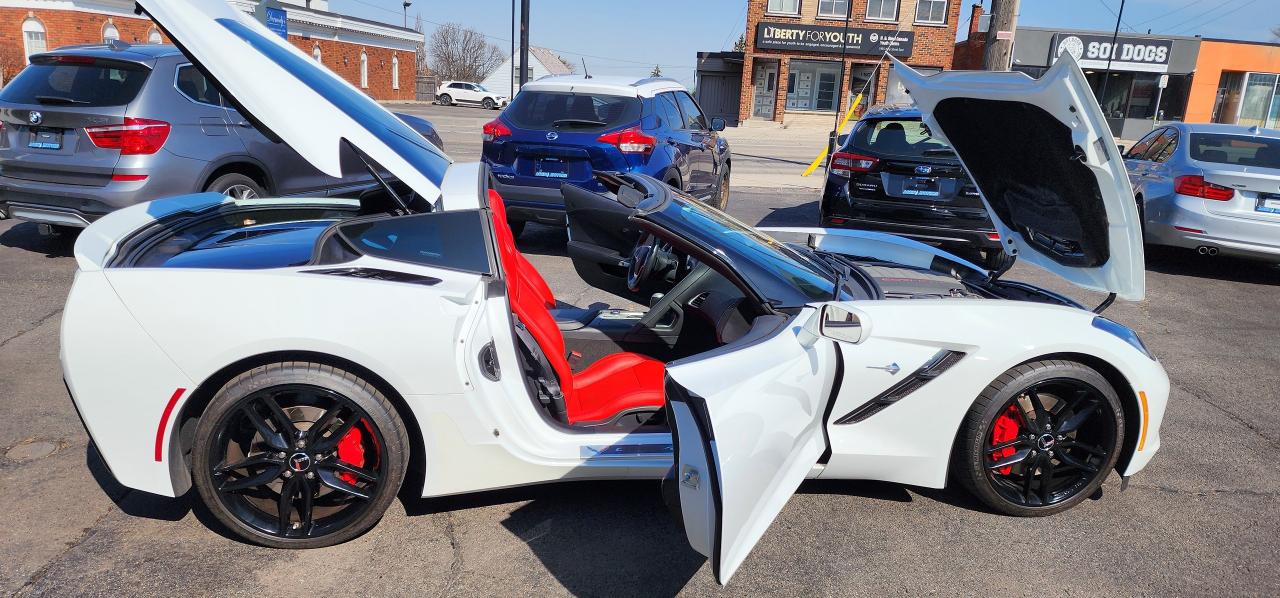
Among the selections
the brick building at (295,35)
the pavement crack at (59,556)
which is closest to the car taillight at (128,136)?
the pavement crack at (59,556)

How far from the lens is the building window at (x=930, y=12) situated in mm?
35188

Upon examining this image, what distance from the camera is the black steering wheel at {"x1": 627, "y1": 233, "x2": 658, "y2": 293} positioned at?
384 cm

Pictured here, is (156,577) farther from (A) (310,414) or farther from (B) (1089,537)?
(B) (1089,537)

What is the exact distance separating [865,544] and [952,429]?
55 centimetres

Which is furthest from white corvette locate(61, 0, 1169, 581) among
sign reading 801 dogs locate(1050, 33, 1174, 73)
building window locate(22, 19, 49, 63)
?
building window locate(22, 19, 49, 63)

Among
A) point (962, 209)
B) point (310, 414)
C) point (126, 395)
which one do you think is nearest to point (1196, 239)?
point (962, 209)

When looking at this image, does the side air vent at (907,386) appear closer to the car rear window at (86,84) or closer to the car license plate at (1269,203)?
the car rear window at (86,84)

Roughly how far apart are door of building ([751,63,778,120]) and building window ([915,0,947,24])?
21.2 ft

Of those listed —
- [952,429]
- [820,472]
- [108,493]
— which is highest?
[952,429]

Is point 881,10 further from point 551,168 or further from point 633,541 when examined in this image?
point 633,541

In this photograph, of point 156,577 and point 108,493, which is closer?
point 156,577

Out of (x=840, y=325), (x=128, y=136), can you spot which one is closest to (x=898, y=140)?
(x=840, y=325)

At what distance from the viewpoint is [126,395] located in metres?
2.68

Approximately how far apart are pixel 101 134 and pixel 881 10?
114 feet
